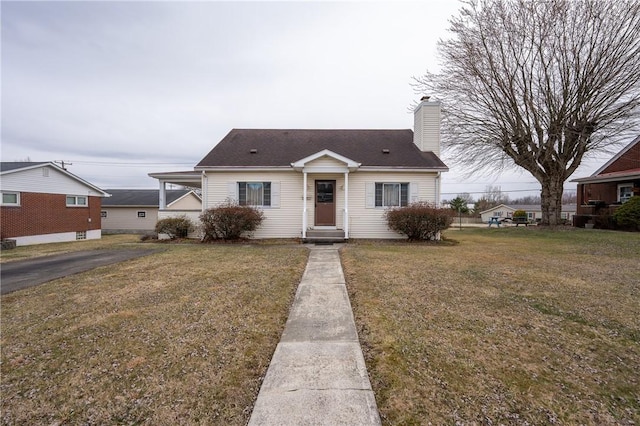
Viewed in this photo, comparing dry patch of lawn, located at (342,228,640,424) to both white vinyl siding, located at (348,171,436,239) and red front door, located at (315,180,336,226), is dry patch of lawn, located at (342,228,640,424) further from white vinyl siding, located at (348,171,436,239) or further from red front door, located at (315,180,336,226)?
red front door, located at (315,180,336,226)

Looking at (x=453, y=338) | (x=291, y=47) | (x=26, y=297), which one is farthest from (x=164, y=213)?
(x=453, y=338)

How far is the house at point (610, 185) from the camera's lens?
16.5m

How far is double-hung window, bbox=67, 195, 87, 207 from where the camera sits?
54.0ft

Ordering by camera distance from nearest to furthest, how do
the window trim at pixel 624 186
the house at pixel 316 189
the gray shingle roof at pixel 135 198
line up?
the house at pixel 316 189 < the window trim at pixel 624 186 < the gray shingle roof at pixel 135 198

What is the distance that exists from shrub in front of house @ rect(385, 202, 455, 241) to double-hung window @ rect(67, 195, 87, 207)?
18.8m

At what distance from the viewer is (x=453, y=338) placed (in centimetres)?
307

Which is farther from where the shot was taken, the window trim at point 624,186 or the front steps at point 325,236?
the window trim at point 624,186

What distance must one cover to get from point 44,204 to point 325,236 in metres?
15.6

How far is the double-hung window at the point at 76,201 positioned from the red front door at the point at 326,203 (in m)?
15.6

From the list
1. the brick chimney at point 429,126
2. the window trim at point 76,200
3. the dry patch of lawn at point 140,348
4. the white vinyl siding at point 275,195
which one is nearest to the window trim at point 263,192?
the white vinyl siding at point 275,195

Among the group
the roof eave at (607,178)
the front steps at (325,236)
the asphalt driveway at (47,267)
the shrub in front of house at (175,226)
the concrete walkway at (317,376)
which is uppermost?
the roof eave at (607,178)

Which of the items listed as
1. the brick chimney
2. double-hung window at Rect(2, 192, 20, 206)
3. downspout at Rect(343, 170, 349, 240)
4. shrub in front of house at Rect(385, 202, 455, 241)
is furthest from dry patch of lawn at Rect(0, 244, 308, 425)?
double-hung window at Rect(2, 192, 20, 206)

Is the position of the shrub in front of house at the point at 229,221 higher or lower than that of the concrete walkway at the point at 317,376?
higher

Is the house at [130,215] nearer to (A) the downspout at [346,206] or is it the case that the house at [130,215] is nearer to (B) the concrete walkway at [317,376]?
(A) the downspout at [346,206]
